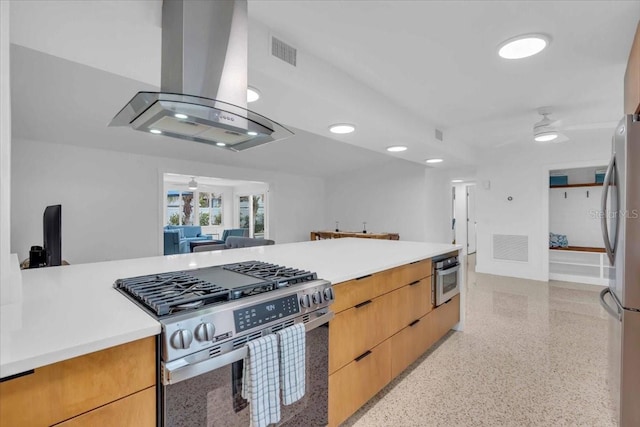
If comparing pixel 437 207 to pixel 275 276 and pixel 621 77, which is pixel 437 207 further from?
pixel 275 276

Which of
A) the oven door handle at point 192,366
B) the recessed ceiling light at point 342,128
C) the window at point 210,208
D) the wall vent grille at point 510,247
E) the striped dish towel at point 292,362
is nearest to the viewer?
the oven door handle at point 192,366

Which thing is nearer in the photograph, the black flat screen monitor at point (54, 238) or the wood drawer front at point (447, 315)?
the black flat screen monitor at point (54, 238)

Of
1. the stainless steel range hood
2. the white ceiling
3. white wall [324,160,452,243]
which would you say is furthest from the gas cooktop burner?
white wall [324,160,452,243]

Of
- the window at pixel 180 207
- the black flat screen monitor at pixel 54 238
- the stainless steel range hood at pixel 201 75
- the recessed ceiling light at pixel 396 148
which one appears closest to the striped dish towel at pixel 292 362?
the stainless steel range hood at pixel 201 75

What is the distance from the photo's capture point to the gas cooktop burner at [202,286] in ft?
3.44

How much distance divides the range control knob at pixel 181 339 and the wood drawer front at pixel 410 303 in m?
1.41

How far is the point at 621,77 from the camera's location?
103 inches

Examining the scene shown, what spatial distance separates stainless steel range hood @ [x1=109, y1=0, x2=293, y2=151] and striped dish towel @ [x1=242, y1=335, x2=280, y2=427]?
96 centimetres

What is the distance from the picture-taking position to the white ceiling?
149cm

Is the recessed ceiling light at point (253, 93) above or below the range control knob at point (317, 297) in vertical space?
above

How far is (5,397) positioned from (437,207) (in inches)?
263

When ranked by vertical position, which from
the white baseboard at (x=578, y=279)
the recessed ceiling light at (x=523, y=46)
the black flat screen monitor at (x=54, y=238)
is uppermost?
the recessed ceiling light at (x=523, y=46)

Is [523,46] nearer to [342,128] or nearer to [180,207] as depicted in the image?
[342,128]

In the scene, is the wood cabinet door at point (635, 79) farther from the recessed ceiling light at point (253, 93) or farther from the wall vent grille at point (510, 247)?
the wall vent grille at point (510, 247)
